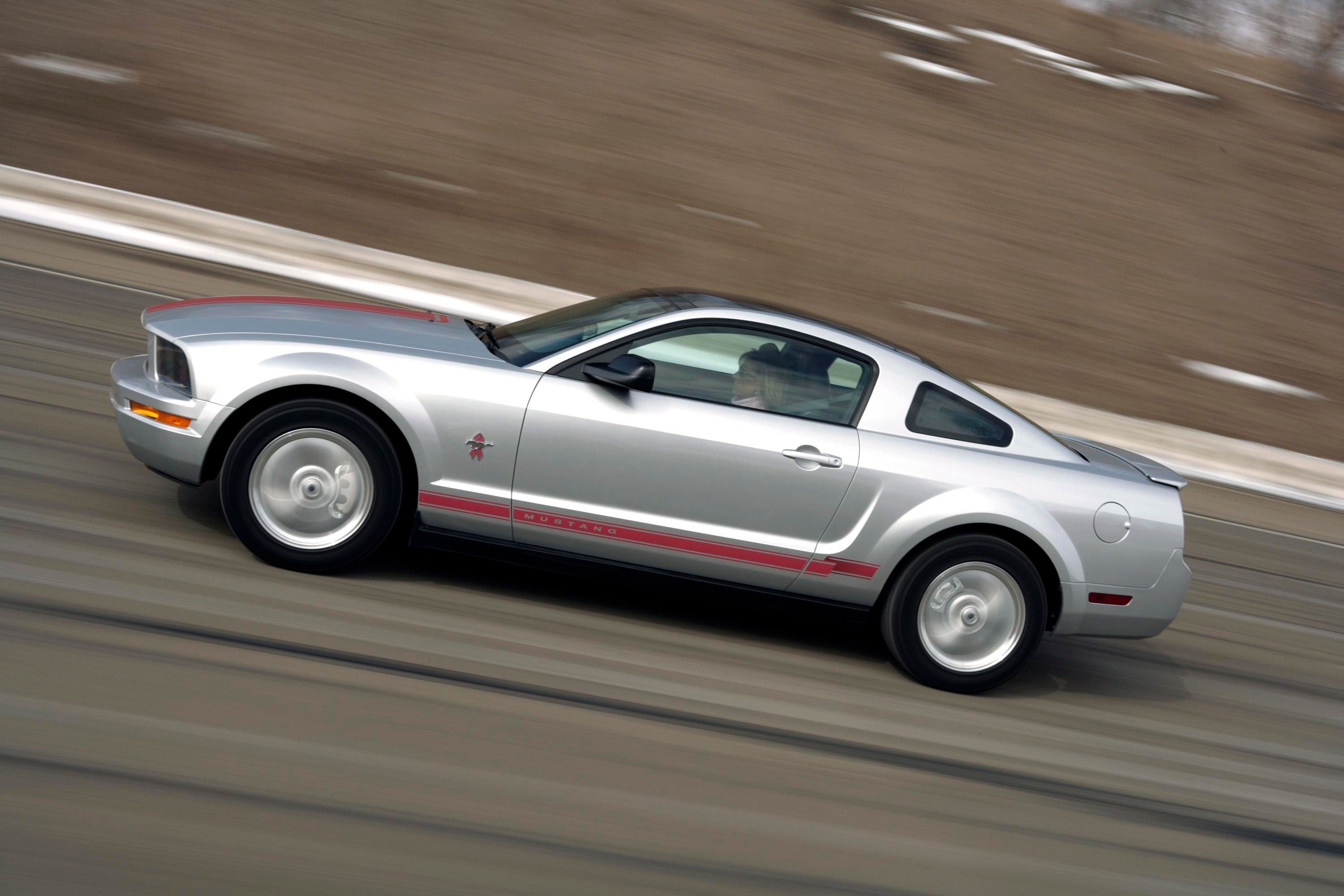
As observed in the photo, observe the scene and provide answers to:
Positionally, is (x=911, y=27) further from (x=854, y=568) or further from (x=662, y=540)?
(x=662, y=540)

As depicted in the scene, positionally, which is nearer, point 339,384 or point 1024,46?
point 339,384

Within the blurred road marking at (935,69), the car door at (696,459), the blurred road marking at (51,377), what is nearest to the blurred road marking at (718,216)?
the blurred road marking at (935,69)

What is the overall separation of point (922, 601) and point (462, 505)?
2.06m

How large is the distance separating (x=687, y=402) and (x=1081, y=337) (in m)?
11.0

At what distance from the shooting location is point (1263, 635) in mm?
7211

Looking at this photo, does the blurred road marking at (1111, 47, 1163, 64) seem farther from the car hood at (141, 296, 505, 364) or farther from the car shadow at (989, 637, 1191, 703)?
the car hood at (141, 296, 505, 364)

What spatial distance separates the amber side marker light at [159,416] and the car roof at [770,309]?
215 centimetres

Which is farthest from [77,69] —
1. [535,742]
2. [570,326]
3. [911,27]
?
[535,742]

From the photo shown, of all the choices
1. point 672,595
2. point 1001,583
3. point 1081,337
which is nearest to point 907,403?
point 1001,583

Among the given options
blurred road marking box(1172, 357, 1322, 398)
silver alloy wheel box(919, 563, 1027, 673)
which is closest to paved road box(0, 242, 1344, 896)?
silver alloy wheel box(919, 563, 1027, 673)

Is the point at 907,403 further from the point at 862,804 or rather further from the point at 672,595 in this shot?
the point at 862,804

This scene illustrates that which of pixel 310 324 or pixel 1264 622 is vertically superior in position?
pixel 310 324

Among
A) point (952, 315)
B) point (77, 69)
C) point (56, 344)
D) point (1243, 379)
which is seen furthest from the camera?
point (77, 69)

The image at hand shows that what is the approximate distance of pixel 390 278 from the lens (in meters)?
12.0
